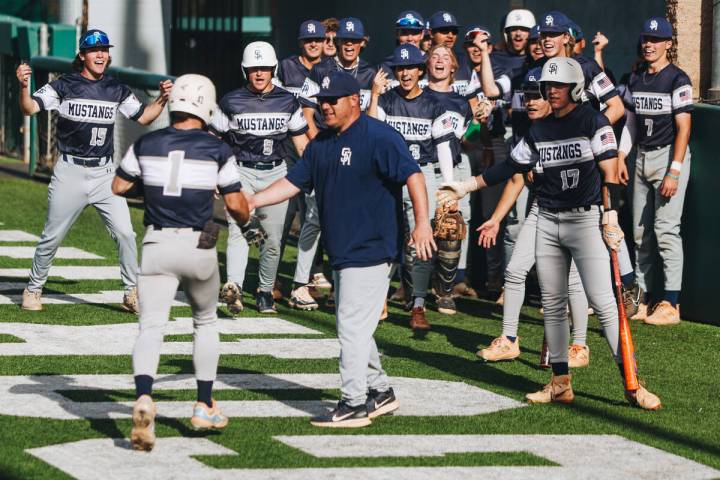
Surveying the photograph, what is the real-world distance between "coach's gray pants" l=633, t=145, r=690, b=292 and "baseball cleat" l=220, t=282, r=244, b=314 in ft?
10.3

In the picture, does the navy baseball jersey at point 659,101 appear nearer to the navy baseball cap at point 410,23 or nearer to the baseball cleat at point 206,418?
the navy baseball cap at point 410,23

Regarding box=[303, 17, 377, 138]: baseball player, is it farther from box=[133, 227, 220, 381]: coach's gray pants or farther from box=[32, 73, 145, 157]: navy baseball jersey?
box=[133, 227, 220, 381]: coach's gray pants

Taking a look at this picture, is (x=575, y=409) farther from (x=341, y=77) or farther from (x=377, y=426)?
(x=341, y=77)

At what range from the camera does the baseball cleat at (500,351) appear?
9.64m

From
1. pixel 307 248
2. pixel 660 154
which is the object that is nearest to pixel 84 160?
pixel 307 248

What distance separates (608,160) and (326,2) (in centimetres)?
1158

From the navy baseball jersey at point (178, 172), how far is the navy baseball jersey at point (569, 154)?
1995 mm

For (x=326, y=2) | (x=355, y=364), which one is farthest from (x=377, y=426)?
(x=326, y=2)

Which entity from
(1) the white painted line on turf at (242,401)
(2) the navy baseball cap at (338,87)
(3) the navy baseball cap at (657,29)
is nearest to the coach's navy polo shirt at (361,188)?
(2) the navy baseball cap at (338,87)

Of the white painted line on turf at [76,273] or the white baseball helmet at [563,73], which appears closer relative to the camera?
the white baseball helmet at [563,73]

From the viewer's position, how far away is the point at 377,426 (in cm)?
765

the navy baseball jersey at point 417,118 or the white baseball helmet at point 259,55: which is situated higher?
the white baseball helmet at point 259,55

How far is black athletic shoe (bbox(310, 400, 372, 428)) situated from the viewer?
7562 mm

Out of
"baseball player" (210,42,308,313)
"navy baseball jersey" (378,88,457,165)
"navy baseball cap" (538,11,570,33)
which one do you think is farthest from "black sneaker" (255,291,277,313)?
"navy baseball cap" (538,11,570,33)
